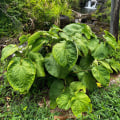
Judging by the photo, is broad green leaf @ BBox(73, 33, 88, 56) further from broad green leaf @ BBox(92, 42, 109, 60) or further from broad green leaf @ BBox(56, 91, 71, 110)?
broad green leaf @ BBox(56, 91, 71, 110)

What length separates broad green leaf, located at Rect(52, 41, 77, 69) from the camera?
43.9 inches

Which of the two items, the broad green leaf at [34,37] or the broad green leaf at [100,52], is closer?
the broad green leaf at [34,37]

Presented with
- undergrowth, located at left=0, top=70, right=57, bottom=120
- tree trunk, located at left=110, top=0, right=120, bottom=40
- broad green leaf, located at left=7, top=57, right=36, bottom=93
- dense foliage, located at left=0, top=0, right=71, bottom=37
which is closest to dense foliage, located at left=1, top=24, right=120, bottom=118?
broad green leaf, located at left=7, top=57, right=36, bottom=93

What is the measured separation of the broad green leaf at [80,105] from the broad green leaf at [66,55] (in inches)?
12.6

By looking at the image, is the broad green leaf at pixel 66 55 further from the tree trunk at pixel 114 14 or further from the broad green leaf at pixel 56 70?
the tree trunk at pixel 114 14

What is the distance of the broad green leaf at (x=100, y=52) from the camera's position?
149cm

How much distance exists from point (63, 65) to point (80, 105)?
395 millimetres

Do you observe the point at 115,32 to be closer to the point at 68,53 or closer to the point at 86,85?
the point at 86,85

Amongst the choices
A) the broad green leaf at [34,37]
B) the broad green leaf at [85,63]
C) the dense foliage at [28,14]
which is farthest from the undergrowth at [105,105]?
the dense foliage at [28,14]

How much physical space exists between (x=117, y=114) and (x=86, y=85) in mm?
428

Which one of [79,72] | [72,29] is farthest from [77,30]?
[79,72]

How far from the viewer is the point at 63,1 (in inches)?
132

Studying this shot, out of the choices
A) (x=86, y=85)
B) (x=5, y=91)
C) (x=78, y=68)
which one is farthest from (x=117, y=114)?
(x=5, y=91)

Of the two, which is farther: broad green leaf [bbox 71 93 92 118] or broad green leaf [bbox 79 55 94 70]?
broad green leaf [bbox 79 55 94 70]
